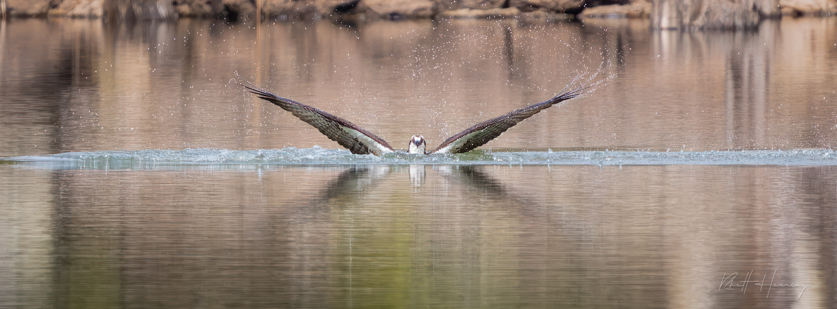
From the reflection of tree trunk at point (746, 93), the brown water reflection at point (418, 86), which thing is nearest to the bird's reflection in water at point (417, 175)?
the brown water reflection at point (418, 86)

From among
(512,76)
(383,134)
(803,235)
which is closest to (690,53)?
(512,76)

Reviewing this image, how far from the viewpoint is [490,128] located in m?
15.0

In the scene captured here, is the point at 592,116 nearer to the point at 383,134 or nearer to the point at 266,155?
the point at 383,134

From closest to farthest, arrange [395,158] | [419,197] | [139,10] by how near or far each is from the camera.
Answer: [419,197] → [395,158] → [139,10]

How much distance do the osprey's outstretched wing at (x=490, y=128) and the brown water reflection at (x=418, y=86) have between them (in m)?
2.22

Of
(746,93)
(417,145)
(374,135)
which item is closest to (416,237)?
(374,135)

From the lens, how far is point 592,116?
859 inches

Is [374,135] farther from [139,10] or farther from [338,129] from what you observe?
[139,10]

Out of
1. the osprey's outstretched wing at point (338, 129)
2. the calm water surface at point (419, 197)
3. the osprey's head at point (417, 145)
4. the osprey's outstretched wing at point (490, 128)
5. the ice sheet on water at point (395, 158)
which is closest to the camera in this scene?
the calm water surface at point (419, 197)

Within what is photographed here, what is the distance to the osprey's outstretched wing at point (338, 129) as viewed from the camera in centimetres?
1469

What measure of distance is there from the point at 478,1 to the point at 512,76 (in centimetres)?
3370

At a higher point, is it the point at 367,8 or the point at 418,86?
the point at 367,8

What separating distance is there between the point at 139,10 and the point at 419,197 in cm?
5509

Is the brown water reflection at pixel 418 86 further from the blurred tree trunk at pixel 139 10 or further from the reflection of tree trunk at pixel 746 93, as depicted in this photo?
the blurred tree trunk at pixel 139 10
